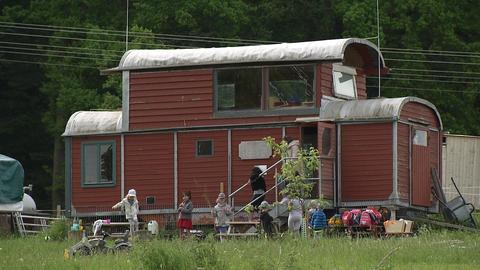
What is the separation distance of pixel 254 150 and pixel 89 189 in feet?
17.1

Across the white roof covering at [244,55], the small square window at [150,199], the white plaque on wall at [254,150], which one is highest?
the white roof covering at [244,55]

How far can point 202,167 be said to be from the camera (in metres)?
38.7

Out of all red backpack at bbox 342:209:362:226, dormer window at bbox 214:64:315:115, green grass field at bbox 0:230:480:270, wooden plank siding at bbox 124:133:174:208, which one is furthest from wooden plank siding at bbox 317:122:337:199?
green grass field at bbox 0:230:480:270

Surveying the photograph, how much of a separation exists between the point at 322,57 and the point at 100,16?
27128mm

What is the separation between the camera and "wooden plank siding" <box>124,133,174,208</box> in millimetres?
39062

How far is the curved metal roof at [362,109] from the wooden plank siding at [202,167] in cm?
284

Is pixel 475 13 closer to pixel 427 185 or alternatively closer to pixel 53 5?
pixel 53 5

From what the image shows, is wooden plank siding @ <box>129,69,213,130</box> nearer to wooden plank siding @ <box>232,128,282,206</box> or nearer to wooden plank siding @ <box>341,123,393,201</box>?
wooden plank siding @ <box>232,128,282,206</box>

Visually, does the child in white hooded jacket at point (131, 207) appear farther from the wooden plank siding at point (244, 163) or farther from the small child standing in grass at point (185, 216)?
the wooden plank siding at point (244, 163)

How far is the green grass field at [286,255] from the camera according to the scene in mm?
24266

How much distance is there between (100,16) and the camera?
63.1 meters

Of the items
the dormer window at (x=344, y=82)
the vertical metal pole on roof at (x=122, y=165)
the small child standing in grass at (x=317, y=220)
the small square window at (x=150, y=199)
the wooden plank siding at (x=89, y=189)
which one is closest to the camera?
the small child standing in grass at (x=317, y=220)

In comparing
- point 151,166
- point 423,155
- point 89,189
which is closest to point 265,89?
point 151,166

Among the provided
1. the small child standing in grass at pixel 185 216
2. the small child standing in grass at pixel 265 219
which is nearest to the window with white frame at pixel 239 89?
the small child standing in grass at pixel 185 216
